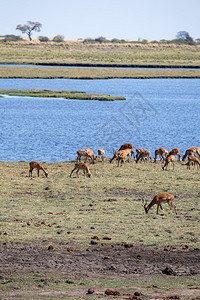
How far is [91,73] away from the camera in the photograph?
88125 mm

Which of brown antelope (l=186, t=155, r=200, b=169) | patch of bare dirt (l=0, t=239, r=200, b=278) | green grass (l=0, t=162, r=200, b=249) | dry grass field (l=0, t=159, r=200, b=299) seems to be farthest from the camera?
brown antelope (l=186, t=155, r=200, b=169)

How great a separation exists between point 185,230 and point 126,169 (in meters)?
10.5

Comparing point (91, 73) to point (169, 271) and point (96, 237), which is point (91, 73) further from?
point (169, 271)

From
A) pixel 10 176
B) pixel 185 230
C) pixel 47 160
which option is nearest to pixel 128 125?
pixel 47 160

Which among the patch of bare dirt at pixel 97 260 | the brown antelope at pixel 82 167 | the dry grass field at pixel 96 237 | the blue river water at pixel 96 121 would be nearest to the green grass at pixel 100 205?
the dry grass field at pixel 96 237

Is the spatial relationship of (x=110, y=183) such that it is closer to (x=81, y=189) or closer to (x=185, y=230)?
(x=81, y=189)

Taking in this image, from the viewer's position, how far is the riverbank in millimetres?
83125

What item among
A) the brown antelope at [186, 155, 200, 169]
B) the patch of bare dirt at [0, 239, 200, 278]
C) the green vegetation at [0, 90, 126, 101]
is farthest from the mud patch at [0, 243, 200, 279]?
the green vegetation at [0, 90, 126, 101]

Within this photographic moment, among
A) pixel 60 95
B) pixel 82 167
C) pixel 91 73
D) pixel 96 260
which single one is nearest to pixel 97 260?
pixel 96 260

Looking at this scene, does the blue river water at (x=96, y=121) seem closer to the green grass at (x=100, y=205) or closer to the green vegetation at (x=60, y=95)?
the green vegetation at (x=60, y=95)

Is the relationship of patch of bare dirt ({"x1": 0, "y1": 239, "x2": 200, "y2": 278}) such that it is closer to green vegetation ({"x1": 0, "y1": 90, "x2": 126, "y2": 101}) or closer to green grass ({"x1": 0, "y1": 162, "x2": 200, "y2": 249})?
green grass ({"x1": 0, "y1": 162, "x2": 200, "y2": 249})

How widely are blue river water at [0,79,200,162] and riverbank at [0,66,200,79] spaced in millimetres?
2554

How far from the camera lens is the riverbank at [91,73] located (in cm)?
8312

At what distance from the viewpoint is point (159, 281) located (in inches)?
436
